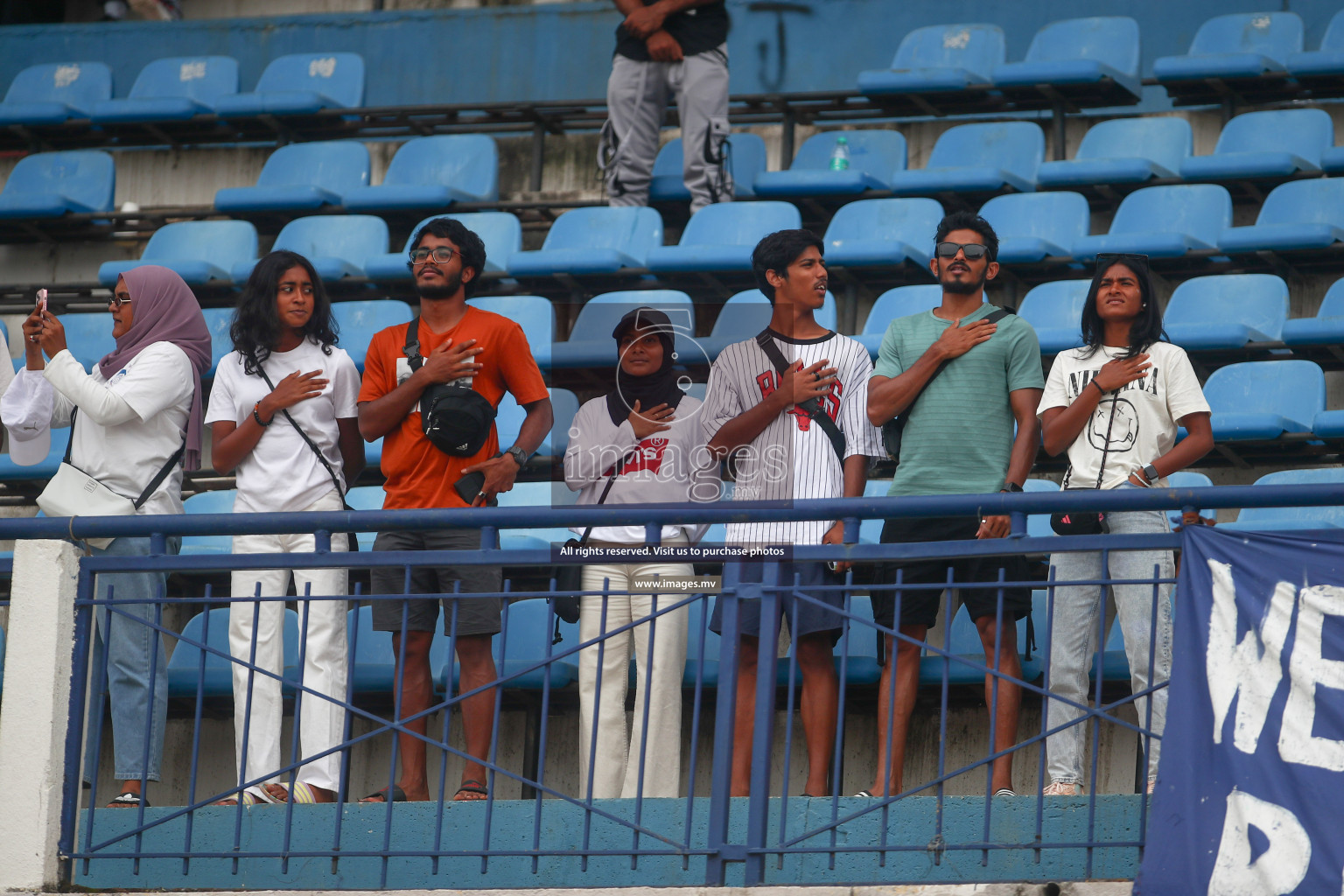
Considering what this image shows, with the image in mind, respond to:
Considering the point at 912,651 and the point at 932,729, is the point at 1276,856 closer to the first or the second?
the point at 912,651

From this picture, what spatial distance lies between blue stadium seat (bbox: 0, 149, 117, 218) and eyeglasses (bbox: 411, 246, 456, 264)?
439 centimetres

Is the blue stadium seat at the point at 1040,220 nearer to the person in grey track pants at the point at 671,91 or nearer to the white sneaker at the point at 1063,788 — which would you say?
the person in grey track pants at the point at 671,91

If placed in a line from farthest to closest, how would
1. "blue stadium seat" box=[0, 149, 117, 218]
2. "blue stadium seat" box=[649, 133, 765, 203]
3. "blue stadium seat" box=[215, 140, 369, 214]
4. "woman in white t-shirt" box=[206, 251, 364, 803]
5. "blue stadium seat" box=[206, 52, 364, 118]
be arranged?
"blue stadium seat" box=[206, 52, 364, 118]
"blue stadium seat" box=[0, 149, 117, 218]
"blue stadium seat" box=[215, 140, 369, 214]
"blue stadium seat" box=[649, 133, 765, 203]
"woman in white t-shirt" box=[206, 251, 364, 803]

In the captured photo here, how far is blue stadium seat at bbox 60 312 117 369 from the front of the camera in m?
7.25

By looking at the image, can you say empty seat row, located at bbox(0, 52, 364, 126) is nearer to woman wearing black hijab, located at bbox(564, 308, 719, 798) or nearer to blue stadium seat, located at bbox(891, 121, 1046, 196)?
blue stadium seat, located at bbox(891, 121, 1046, 196)

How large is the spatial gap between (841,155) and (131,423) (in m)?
4.18

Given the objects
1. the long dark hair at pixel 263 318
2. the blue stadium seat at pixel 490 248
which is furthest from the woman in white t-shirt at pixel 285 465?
the blue stadium seat at pixel 490 248

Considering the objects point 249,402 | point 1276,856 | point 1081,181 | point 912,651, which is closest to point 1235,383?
point 1081,181

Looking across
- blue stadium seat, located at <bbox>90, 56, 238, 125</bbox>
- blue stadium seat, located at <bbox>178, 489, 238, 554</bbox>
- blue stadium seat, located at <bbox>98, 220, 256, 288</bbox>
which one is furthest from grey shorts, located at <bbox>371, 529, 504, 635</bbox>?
blue stadium seat, located at <bbox>90, 56, 238, 125</bbox>

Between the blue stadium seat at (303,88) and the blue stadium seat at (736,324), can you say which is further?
the blue stadium seat at (303,88)

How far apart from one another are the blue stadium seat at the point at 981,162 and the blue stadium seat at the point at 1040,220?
0.72ft

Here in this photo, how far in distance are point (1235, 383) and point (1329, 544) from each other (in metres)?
2.53

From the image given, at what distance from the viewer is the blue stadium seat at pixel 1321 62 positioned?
7312mm

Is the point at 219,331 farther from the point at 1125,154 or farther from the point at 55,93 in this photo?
the point at 1125,154
